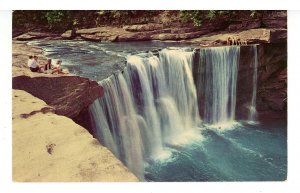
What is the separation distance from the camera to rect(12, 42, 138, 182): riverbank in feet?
13.0

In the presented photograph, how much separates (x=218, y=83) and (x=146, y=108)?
28.8 inches

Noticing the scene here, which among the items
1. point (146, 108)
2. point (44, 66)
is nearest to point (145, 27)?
point (146, 108)

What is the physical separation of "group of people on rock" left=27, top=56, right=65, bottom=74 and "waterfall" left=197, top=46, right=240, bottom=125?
1283 mm

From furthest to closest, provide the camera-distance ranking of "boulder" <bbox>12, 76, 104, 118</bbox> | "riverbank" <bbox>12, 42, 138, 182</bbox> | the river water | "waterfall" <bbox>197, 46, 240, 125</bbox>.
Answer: "waterfall" <bbox>197, 46, 240, 125</bbox>, the river water, "boulder" <bbox>12, 76, 104, 118</bbox>, "riverbank" <bbox>12, 42, 138, 182</bbox>

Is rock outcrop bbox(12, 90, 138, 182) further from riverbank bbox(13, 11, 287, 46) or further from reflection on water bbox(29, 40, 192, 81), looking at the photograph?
riverbank bbox(13, 11, 287, 46)

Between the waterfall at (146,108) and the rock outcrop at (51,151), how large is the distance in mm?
238

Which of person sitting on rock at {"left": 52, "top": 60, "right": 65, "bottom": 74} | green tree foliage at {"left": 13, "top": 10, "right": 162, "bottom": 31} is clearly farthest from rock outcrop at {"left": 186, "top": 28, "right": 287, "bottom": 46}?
person sitting on rock at {"left": 52, "top": 60, "right": 65, "bottom": 74}

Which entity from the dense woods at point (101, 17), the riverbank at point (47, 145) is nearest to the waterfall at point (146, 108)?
the riverbank at point (47, 145)

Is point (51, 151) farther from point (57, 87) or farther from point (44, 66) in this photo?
point (44, 66)

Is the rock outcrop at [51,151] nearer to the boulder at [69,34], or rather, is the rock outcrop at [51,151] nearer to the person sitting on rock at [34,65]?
the person sitting on rock at [34,65]

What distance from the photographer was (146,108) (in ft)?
14.0
